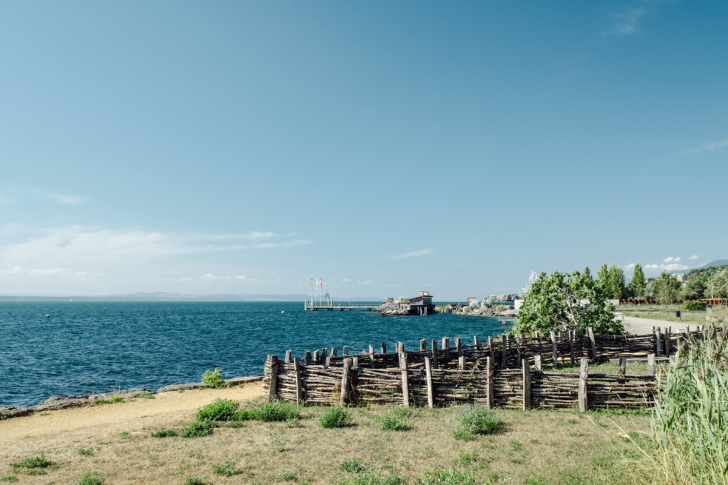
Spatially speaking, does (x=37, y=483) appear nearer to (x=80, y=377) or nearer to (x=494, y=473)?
(x=494, y=473)

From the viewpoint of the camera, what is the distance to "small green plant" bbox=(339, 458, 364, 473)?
9.41 m

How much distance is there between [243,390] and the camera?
2205cm

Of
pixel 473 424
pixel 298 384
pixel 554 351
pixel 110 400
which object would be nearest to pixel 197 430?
pixel 298 384

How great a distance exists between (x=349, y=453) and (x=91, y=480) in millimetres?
5224

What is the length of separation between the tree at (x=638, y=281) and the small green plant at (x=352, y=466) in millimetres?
101071

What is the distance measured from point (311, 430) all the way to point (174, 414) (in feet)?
20.1

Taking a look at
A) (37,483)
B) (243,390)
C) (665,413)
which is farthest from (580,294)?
(37,483)

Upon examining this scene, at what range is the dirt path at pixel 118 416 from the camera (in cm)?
1462

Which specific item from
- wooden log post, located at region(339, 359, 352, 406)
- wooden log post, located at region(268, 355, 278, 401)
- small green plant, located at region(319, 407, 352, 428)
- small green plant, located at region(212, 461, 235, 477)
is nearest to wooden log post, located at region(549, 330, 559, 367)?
wooden log post, located at region(339, 359, 352, 406)

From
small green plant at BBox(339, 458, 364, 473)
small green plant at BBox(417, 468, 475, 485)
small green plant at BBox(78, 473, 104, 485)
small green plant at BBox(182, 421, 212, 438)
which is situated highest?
small green plant at BBox(417, 468, 475, 485)

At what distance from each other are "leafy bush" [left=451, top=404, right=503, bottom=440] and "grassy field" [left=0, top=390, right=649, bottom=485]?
0.70ft

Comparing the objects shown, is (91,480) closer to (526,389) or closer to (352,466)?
(352,466)

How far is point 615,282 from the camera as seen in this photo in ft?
284

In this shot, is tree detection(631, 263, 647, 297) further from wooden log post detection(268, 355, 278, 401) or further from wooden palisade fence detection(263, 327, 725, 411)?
wooden log post detection(268, 355, 278, 401)
